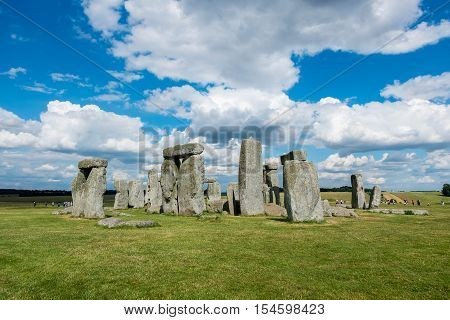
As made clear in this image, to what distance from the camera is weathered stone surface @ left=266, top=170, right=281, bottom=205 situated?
3096 centimetres

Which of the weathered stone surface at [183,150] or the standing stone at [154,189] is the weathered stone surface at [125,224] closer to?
the weathered stone surface at [183,150]

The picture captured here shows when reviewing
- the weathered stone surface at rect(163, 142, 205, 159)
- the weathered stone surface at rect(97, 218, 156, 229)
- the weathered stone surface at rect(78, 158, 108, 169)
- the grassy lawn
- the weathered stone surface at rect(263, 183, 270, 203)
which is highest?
the weathered stone surface at rect(163, 142, 205, 159)

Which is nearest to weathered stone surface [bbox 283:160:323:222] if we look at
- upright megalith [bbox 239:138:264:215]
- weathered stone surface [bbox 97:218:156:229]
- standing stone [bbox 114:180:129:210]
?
upright megalith [bbox 239:138:264:215]

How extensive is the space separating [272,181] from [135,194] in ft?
40.3

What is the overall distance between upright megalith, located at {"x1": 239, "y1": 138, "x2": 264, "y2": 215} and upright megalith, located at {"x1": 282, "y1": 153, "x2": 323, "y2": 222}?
18.5 feet

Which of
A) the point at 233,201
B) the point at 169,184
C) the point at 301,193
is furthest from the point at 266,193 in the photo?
the point at 301,193

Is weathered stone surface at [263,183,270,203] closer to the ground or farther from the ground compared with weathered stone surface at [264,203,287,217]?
farther from the ground

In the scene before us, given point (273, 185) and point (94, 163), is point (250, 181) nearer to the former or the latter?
point (94, 163)

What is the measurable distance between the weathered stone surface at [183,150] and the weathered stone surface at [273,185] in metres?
10.6

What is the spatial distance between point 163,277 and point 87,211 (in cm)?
1448

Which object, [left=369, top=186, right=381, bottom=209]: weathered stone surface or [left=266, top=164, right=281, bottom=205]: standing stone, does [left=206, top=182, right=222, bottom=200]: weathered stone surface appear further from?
[left=369, top=186, right=381, bottom=209]: weathered stone surface

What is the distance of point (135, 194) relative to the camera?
1308 inches

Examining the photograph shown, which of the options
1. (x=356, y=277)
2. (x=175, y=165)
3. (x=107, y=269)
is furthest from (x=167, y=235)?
(x=175, y=165)

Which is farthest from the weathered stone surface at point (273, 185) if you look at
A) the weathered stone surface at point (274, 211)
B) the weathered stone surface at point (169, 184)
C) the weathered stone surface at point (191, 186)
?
the weathered stone surface at point (191, 186)
